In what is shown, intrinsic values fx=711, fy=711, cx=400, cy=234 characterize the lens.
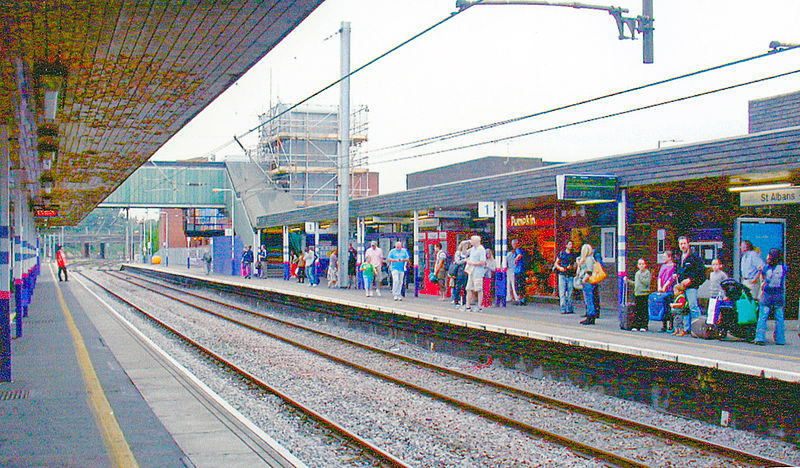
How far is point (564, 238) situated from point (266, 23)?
14331 millimetres

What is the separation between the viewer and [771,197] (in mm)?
14211

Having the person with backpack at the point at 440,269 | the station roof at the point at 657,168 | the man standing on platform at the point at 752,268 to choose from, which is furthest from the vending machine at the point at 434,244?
the man standing on platform at the point at 752,268

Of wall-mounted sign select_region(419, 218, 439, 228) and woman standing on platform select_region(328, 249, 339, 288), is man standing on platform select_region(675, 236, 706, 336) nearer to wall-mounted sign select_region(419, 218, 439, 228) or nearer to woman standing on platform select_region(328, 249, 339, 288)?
wall-mounted sign select_region(419, 218, 439, 228)

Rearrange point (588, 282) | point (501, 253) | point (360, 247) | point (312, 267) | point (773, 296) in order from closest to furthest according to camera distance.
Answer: point (773, 296), point (588, 282), point (501, 253), point (360, 247), point (312, 267)

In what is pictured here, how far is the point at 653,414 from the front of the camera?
30.7 ft

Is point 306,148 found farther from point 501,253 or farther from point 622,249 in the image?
point 622,249

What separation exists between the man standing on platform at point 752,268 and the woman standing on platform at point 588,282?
3141mm

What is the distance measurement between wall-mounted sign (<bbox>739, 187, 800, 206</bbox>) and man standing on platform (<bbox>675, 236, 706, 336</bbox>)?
2.75 meters

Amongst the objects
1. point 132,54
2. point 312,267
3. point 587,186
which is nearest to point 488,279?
point 587,186

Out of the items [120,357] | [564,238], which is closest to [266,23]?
[120,357]

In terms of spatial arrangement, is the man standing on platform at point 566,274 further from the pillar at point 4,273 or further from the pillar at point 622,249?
the pillar at point 4,273

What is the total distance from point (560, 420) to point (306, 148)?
51166mm

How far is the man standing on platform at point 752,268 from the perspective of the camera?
A: 39.2 feet

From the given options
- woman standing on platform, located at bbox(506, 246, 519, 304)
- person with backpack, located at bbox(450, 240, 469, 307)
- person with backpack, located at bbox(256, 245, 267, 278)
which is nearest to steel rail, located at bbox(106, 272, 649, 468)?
person with backpack, located at bbox(450, 240, 469, 307)
